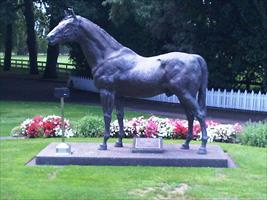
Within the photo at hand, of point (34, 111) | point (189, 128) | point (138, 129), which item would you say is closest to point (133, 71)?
point (189, 128)

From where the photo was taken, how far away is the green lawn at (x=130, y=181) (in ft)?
29.3

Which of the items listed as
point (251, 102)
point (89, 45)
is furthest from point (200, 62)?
point (251, 102)

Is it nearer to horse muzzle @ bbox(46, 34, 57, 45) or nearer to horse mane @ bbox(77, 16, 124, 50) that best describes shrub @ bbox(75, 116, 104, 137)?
horse mane @ bbox(77, 16, 124, 50)

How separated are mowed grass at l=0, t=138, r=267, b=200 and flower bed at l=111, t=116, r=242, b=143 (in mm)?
2950

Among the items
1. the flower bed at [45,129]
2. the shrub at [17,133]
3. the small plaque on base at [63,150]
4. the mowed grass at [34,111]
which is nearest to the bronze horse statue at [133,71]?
the small plaque on base at [63,150]

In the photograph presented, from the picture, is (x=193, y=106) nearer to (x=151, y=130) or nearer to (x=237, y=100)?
(x=151, y=130)

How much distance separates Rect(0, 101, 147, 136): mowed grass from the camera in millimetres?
20062

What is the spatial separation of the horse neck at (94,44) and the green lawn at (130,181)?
8.00ft

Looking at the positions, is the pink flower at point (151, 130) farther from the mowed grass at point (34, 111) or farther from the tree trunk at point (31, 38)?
the tree trunk at point (31, 38)

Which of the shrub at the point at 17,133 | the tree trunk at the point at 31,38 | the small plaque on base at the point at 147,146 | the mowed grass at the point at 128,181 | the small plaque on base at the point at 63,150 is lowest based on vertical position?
the mowed grass at the point at 128,181

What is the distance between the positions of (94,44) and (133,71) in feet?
Answer: 3.33

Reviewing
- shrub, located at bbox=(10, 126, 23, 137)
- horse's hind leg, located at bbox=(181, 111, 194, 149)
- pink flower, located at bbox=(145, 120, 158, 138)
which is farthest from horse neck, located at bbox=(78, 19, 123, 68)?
shrub, located at bbox=(10, 126, 23, 137)

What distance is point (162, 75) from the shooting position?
38.3 ft

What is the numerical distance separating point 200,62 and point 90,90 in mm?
21357
